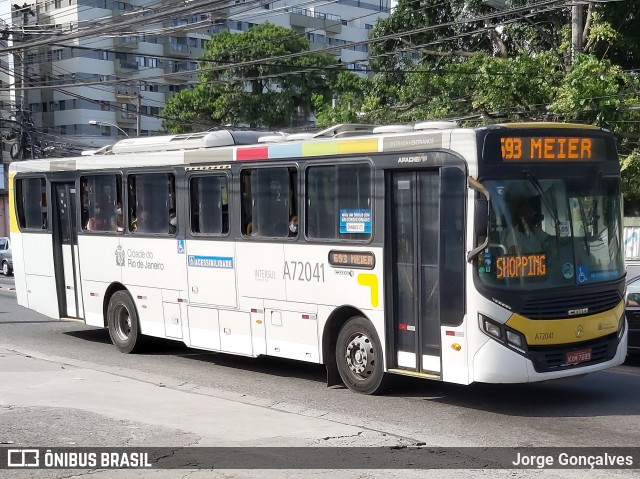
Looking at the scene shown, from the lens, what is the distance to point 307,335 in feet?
A: 40.6

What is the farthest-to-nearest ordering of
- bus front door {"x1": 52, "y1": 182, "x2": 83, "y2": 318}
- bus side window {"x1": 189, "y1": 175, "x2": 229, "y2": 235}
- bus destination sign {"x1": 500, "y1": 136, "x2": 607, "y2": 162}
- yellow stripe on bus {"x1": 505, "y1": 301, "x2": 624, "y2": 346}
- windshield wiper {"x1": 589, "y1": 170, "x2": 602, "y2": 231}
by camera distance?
bus front door {"x1": 52, "y1": 182, "x2": 83, "y2": 318}
bus side window {"x1": 189, "y1": 175, "x2": 229, "y2": 235}
windshield wiper {"x1": 589, "y1": 170, "x2": 602, "y2": 231}
bus destination sign {"x1": 500, "y1": 136, "x2": 607, "y2": 162}
yellow stripe on bus {"x1": 505, "y1": 301, "x2": 624, "y2": 346}

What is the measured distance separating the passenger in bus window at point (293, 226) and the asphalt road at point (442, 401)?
1980 millimetres

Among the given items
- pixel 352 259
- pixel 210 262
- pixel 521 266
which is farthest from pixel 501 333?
pixel 210 262

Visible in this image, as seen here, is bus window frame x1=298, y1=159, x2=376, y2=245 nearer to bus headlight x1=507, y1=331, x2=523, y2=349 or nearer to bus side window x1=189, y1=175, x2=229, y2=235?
bus side window x1=189, y1=175, x2=229, y2=235

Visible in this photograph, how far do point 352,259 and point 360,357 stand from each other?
3.88 ft

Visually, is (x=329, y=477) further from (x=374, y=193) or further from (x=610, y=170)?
(x=610, y=170)

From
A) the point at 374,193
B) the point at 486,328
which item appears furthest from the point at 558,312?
the point at 374,193

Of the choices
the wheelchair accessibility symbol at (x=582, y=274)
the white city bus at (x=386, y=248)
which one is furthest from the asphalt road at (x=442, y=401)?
the wheelchair accessibility symbol at (x=582, y=274)

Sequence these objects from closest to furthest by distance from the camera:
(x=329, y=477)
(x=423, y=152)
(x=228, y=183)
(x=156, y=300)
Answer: (x=329, y=477), (x=423, y=152), (x=228, y=183), (x=156, y=300)

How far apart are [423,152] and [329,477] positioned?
4.32 meters

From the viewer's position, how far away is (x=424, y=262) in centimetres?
1090

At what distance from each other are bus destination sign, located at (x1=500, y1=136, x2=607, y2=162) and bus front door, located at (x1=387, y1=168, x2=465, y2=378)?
0.60 m

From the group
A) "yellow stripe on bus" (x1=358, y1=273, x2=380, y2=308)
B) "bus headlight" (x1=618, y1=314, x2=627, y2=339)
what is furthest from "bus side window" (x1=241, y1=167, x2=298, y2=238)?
"bus headlight" (x1=618, y1=314, x2=627, y2=339)

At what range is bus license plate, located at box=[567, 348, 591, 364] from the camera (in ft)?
34.4
